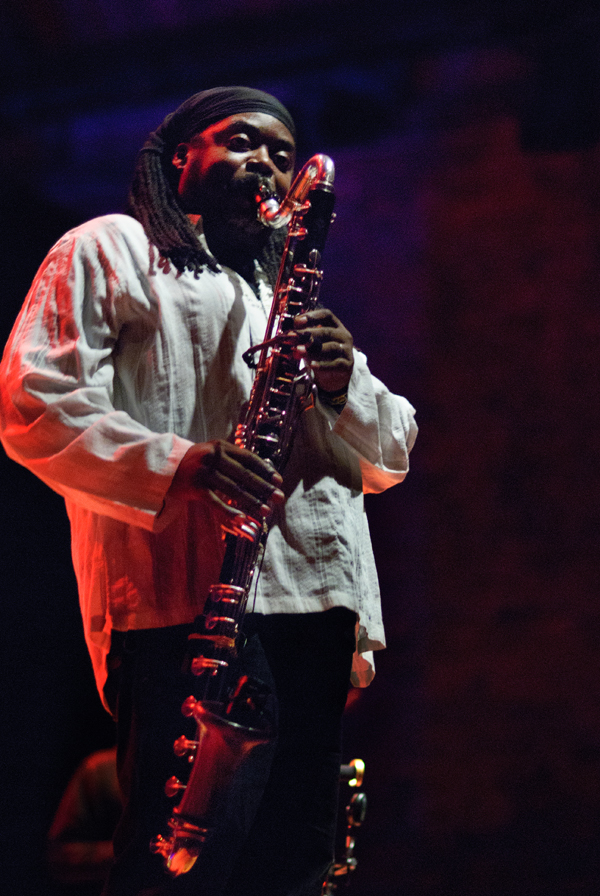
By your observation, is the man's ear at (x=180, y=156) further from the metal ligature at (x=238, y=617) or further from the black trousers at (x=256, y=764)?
the black trousers at (x=256, y=764)

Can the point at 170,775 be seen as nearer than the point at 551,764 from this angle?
Yes

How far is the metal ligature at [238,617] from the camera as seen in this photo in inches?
39.4

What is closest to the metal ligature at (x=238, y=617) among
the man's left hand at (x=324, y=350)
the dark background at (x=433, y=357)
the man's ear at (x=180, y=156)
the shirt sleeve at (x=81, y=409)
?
the man's left hand at (x=324, y=350)

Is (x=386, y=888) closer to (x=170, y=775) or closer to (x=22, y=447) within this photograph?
(x=170, y=775)

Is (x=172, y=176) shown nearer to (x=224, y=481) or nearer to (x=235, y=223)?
(x=235, y=223)

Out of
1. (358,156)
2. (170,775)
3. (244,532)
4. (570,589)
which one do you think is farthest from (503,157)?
(170,775)

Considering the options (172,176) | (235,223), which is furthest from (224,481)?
(172,176)

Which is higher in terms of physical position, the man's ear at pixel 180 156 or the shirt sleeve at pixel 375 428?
the man's ear at pixel 180 156

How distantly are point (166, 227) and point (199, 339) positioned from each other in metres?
0.22

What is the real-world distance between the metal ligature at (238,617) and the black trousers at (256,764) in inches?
0.9

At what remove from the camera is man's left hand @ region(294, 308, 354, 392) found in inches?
47.4

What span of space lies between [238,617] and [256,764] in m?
0.18

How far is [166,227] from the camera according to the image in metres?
1.31

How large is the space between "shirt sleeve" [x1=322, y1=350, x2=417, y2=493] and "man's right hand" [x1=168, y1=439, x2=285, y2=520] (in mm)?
228
